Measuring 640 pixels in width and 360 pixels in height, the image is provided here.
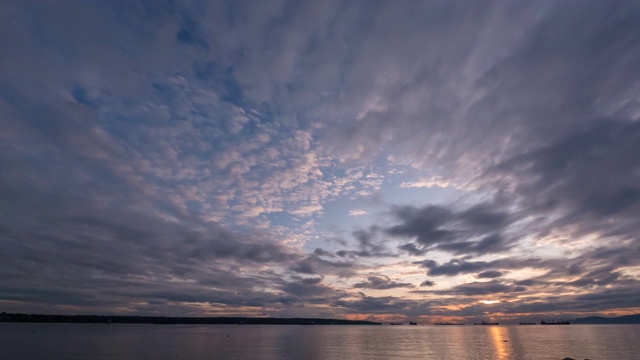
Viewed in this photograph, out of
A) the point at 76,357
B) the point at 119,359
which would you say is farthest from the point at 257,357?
the point at 76,357

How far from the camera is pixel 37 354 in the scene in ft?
281

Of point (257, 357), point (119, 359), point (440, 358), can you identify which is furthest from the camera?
point (440, 358)

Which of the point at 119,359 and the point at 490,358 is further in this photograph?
the point at 490,358

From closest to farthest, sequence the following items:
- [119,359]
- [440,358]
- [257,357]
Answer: [119,359] → [257,357] → [440,358]

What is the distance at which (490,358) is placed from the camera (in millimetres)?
95250

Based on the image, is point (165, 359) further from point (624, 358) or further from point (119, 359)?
point (624, 358)

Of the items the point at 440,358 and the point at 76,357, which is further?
the point at 440,358

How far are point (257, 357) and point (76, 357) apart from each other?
39.6m

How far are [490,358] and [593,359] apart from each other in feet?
79.2

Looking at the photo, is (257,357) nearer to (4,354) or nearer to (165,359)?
(165,359)

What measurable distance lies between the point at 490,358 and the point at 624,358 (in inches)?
1331

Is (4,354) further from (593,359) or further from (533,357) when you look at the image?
(593,359)

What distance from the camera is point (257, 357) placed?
87.4m

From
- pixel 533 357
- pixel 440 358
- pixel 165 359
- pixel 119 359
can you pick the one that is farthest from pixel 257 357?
pixel 533 357
